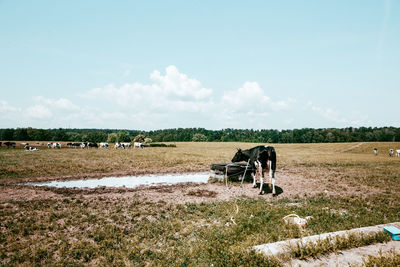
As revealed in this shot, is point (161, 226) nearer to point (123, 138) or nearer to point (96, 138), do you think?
point (123, 138)

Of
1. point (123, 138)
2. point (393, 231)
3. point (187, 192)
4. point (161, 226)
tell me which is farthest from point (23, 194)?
point (123, 138)

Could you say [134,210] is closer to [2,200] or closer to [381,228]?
[2,200]

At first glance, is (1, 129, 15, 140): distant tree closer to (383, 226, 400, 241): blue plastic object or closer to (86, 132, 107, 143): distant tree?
(86, 132, 107, 143): distant tree

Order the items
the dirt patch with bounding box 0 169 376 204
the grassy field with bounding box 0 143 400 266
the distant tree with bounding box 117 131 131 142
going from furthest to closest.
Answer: the distant tree with bounding box 117 131 131 142
the dirt patch with bounding box 0 169 376 204
the grassy field with bounding box 0 143 400 266

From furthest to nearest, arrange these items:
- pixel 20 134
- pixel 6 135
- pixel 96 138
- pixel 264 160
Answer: pixel 96 138 < pixel 20 134 < pixel 6 135 < pixel 264 160

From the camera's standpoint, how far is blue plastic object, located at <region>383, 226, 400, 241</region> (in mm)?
5656

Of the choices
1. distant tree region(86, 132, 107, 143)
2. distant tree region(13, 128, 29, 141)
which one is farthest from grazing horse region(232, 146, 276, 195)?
distant tree region(13, 128, 29, 141)

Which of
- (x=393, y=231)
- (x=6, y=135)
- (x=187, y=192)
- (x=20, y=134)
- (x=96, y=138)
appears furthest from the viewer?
(x=96, y=138)

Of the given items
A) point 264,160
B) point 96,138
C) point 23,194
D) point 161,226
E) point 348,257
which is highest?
point 264,160

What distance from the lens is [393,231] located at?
577cm

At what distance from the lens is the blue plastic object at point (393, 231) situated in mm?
5656

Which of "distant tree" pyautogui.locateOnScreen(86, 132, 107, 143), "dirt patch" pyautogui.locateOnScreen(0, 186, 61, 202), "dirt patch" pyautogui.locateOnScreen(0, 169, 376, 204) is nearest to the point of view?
"dirt patch" pyautogui.locateOnScreen(0, 186, 61, 202)

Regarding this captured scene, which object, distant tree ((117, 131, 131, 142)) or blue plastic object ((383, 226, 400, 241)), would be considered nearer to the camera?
blue plastic object ((383, 226, 400, 241))

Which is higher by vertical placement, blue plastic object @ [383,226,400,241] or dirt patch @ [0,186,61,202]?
blue plastic object @ [383,226,400,241]
